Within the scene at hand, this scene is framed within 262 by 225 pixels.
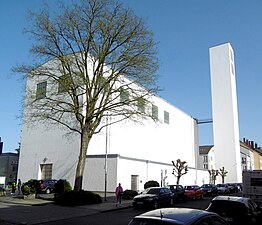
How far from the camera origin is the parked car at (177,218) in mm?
Answer: 5660

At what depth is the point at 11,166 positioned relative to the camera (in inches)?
3039

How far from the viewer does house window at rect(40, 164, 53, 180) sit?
137 feet

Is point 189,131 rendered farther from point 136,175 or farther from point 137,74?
point 137,74

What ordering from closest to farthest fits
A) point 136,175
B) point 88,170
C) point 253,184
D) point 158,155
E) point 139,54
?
point 253,184
point 139,54
point 88,170
point 136,175
point 158,155

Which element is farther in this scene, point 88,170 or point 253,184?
point 88,170

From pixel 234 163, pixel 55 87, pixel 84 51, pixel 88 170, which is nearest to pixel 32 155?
pixel 88 170

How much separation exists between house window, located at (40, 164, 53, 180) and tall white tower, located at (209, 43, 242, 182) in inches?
1859

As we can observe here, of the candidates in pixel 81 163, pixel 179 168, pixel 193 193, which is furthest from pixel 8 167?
pixel 81 163

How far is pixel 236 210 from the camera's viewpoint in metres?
10.9

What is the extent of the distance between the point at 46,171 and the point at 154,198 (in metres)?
23.6

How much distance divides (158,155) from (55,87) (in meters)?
31.2

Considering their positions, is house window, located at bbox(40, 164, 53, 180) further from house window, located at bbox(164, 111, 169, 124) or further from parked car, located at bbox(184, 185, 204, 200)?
house window, located at bbox(164, 111, 169, 124)

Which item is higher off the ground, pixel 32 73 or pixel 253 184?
pixel 32 73

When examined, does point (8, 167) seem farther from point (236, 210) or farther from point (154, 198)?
point (236, 210)
